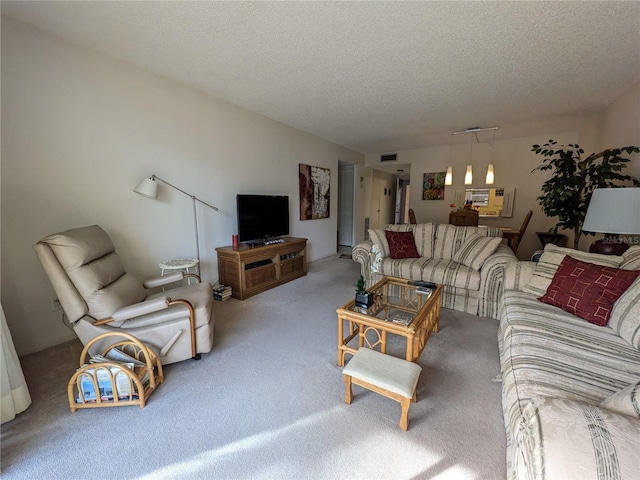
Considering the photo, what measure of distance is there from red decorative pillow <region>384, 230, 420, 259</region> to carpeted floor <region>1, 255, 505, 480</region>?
1.43m

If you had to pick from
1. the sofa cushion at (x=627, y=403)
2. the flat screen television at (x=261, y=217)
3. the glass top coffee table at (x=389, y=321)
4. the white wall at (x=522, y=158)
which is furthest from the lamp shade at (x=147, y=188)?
the white wall at (x=522, y=158)

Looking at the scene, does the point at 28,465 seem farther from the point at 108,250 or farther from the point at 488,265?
the point at 488,265

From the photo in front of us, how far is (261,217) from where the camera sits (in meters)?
3.71

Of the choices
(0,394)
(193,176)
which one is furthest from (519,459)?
(193,176)

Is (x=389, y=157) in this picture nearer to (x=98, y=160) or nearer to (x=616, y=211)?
(x=616, y=211)

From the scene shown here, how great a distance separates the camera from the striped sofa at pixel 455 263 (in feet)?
9.00

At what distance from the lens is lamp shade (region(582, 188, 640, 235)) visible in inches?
74.2

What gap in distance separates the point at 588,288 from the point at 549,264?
438 millimetres

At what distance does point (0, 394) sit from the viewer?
1.41 meters

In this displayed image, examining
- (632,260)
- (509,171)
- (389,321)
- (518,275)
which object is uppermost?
(509,171)

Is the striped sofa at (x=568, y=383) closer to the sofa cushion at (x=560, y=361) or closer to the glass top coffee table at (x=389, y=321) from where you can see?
the sofa cushion at (x=560, y=361)

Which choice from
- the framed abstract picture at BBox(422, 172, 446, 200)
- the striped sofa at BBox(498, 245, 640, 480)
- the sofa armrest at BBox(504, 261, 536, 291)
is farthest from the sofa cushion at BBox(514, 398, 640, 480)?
the framed abstract picture at BBox(422, 172, 446, 200)

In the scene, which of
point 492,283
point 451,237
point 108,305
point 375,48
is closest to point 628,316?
point 492,283

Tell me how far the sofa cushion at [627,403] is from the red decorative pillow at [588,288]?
103 centimetres
